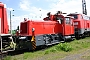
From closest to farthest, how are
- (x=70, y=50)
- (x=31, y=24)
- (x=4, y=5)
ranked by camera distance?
(x=4, y=5), (x=70, y=50), (x=31, y=24)

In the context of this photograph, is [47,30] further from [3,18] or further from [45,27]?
[3,18]

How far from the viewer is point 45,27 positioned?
17.2 meters

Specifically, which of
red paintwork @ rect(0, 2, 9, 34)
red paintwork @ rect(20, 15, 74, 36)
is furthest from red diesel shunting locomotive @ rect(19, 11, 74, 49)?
red paintwork @ rect(0, 2, 9, 34)

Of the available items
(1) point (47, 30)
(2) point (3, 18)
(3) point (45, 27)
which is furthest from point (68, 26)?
(2) point (3, 18)

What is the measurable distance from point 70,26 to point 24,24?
236 inches

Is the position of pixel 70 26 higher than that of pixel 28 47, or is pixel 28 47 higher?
pixel 70 26

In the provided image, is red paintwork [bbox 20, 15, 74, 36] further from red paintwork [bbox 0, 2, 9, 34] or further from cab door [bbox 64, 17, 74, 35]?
red paintwork [bbox 0, 2, 9, 34]

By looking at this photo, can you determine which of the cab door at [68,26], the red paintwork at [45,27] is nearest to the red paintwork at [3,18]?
the red paintwork at [45,27]

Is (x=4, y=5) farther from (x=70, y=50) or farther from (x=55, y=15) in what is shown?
(x=55, y=15)

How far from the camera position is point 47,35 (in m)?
17.1

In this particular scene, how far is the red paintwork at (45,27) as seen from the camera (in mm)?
15688

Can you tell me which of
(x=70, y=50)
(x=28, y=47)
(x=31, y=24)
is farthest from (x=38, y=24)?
(x=70, y=50)

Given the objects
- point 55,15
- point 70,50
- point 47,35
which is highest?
point 55,15

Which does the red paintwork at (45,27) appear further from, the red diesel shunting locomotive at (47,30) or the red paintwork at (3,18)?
the red paintwork at (3,18)
